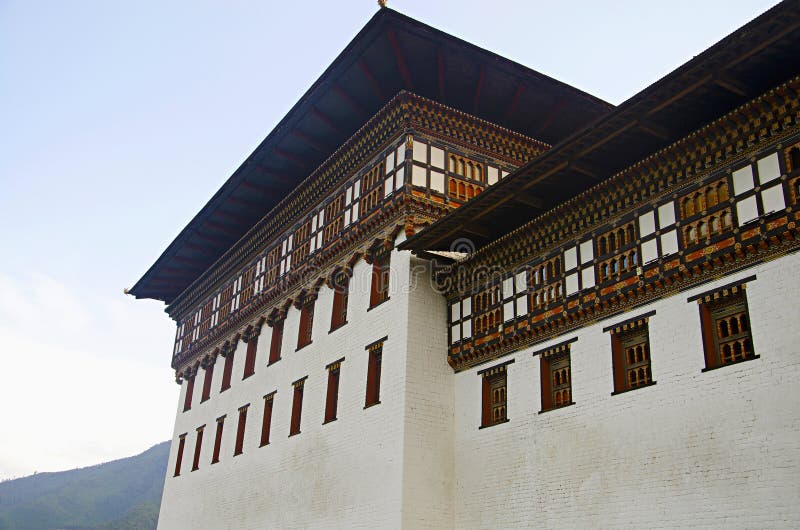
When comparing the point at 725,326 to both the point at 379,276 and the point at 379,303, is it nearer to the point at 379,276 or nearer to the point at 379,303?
the point at 379,303

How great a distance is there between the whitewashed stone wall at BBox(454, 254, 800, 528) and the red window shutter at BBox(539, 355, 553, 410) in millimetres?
162

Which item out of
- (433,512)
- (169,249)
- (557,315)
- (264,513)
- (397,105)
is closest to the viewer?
(557,315)

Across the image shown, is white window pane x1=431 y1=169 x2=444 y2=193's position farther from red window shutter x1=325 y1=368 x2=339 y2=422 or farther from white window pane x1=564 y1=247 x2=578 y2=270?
red window shutter x1=325 y1=368 x2=339 y2=422

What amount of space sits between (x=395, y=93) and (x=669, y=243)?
1016 cm

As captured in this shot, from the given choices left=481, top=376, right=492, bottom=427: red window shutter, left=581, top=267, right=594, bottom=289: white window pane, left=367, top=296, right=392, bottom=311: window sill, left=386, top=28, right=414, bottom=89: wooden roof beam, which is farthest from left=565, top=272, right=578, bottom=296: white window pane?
left=386, top=28, right=414, bottom=89: wooden roof beam

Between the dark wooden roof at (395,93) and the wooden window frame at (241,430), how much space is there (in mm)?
7450

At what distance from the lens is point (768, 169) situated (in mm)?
12625

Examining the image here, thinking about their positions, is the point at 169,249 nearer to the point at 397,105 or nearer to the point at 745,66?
the point at 397,105

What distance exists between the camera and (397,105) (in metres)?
21.2

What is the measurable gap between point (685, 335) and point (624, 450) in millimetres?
2283

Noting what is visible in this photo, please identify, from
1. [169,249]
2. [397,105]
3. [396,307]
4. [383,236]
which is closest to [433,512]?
[396,307]

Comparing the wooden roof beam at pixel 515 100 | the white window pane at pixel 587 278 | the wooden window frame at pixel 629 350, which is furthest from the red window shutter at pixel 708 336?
the wooden roof beam at pixel 515 100

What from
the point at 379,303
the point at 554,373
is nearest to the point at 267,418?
the point at 379,303

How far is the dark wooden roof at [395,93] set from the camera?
20031 millimetres
